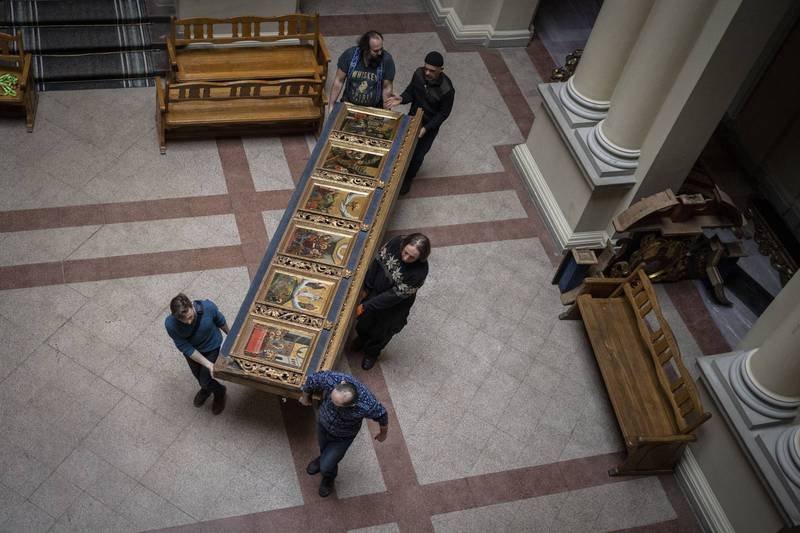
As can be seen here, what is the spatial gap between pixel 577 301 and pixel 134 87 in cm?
581

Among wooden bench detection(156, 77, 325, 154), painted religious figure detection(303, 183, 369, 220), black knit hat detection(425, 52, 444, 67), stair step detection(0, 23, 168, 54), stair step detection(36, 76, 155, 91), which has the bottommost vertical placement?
stair step detection(36, 76, 155, 91)

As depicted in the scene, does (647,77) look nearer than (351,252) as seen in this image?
No

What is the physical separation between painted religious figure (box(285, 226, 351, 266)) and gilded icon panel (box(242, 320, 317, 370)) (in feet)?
2.61

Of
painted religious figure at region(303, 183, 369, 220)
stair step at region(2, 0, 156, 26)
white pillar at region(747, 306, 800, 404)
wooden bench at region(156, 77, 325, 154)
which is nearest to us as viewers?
white pillar at region(747, 306, 800, 404)

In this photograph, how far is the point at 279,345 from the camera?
6703 millimetres

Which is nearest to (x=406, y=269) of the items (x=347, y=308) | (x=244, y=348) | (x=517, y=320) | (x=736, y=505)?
(x=347, y=308)

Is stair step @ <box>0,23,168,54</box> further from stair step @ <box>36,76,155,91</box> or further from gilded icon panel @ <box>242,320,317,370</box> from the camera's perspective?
gilded icon panel @ <box>242,320,317,370</box>

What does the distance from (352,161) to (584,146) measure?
2.44 metres

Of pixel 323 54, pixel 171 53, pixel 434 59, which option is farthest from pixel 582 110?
pixel 171 53

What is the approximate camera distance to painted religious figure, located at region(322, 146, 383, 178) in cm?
820

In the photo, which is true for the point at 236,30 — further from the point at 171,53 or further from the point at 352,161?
the point at 352,161

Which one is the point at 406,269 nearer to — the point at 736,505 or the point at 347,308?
the point at 347,308

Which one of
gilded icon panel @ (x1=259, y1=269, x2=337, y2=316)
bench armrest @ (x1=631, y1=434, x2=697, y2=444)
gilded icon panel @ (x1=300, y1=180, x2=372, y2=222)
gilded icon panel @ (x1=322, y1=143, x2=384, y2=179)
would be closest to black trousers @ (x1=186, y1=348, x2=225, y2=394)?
gilded icon panel @ (x1=259, y1=269, x2=337, y2=316)

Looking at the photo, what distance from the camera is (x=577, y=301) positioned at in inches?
325
